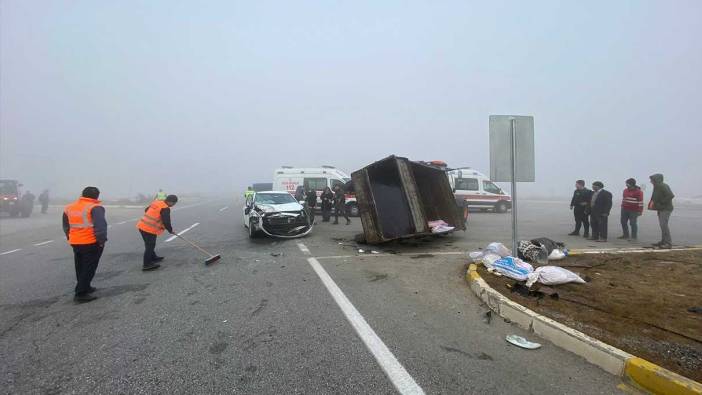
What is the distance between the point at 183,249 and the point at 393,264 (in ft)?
17.2

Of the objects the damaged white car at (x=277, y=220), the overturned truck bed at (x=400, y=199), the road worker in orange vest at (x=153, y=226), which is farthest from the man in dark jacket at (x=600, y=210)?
the road worker in orange vest at (x=153, y=226)

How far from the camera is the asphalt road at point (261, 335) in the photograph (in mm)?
2664

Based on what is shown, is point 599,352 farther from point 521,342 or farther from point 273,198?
point 273,198

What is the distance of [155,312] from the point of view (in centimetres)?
416

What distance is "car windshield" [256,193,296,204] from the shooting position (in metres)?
11.0

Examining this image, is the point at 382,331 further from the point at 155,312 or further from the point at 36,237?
the point at 36,237

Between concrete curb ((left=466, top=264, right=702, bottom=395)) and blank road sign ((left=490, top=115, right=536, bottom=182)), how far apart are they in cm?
263

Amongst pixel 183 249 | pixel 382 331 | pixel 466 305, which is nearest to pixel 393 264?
pixel 466 305

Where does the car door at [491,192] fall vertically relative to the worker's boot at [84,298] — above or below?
above

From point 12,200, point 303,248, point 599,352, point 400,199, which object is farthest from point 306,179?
point 12,200

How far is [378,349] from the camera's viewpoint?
10.3ft

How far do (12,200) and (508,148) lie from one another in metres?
26.4

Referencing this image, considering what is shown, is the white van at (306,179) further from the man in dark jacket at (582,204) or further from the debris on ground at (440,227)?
the man in dark jacket at (582,204)

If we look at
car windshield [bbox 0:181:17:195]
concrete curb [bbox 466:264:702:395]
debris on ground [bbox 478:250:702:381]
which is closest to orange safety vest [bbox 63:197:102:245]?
concrete curb [bbox 466:264:702:395]
